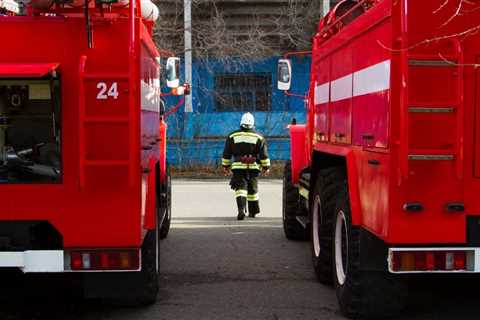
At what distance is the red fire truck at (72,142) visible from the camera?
4887 millimetres

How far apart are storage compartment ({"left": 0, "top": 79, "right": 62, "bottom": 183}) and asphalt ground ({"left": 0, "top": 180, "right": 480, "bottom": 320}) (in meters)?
1.45

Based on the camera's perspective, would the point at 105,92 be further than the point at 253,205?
No

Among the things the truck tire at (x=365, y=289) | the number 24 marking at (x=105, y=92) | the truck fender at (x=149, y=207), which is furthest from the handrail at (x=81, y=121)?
the truck tire at (x=365, y=289)

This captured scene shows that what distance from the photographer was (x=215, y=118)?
68.9 feet

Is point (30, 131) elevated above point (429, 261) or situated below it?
above

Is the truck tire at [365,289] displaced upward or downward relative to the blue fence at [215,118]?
downward

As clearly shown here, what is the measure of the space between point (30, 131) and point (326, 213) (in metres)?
2.78

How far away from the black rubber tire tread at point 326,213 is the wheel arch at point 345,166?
0.09 m

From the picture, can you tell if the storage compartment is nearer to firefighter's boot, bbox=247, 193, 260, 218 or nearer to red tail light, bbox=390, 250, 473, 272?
red tail light, bbox=390, 250, 473, 272

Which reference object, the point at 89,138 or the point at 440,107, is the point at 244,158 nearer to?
the point at 89,138

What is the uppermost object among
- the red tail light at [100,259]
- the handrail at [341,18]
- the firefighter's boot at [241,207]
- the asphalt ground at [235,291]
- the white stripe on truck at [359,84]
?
the handrail at [341,18]

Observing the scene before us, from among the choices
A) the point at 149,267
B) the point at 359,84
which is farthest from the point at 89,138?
the point at 359,84

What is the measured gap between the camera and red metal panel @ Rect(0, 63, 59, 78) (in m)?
4.69

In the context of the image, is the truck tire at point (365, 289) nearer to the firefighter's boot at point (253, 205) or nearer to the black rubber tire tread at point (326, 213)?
the black rubber tire tread at point (326, 213)
